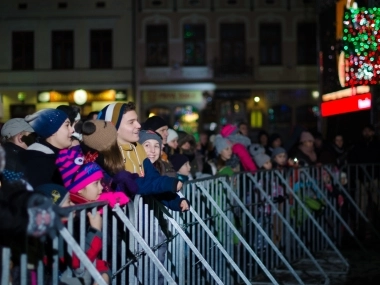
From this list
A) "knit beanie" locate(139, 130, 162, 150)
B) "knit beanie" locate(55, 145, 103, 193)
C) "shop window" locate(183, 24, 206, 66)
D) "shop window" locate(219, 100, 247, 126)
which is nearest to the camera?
"knit beanie" locate(55, 145, 103, 193)

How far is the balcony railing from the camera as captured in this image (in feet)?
111

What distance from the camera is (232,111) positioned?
1339 inches

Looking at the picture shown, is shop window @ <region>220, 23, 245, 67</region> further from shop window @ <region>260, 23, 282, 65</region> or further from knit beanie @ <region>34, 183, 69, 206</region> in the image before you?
knit beanie @ <region>34, 183, 69, 206</region>

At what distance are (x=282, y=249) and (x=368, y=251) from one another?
187 cm

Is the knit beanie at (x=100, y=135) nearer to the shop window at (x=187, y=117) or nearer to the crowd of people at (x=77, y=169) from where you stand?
the crowd of people at (x=77, y=169)

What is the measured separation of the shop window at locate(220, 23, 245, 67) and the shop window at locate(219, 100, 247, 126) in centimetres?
170

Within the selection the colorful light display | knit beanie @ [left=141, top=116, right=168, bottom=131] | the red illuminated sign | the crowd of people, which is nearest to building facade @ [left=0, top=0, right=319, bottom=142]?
the red illuminated sign

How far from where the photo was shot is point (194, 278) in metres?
7.39

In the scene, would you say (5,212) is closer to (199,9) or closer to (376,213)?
(376,213)

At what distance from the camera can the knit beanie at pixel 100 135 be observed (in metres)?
5.98

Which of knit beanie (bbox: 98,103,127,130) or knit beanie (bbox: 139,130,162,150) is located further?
knit beanie (bbox: 139,130,162,150)

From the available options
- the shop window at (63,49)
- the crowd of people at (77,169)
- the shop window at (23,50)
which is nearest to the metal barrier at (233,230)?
the crowd of people at (77,169)

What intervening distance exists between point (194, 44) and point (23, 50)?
767 centimetres

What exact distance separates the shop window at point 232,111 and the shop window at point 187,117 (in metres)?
1.12
